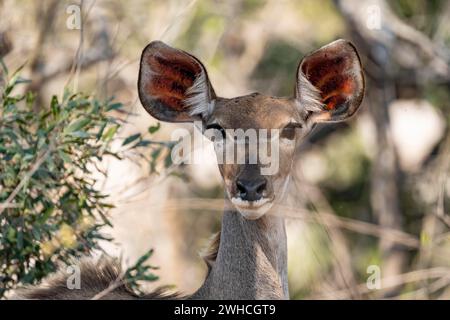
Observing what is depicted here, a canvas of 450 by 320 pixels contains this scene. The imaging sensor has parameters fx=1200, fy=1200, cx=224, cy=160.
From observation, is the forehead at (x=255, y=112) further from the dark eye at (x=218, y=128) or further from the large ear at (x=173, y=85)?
the large ear at (x=173, y=85)

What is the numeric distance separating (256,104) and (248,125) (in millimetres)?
185

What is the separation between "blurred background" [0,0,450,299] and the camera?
12117mm

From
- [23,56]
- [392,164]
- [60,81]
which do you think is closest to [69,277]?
[23,56]

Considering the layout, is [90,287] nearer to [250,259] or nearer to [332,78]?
[250,259]

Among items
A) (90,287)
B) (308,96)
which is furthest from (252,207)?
(90,287)

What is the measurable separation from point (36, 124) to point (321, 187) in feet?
27.2

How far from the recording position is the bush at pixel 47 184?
6.68m

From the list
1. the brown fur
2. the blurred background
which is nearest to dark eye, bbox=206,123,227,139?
the brown fur

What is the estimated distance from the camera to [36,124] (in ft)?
23.2

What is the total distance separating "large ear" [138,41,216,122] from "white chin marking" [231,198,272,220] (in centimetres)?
76

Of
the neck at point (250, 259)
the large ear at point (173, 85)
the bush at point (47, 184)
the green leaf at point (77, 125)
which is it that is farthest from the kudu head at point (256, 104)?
the bush at point (47, 184)

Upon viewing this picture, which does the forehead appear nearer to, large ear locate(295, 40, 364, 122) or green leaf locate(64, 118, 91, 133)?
large ear locate(295, 40, 364, 122)

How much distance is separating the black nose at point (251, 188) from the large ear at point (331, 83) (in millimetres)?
825
